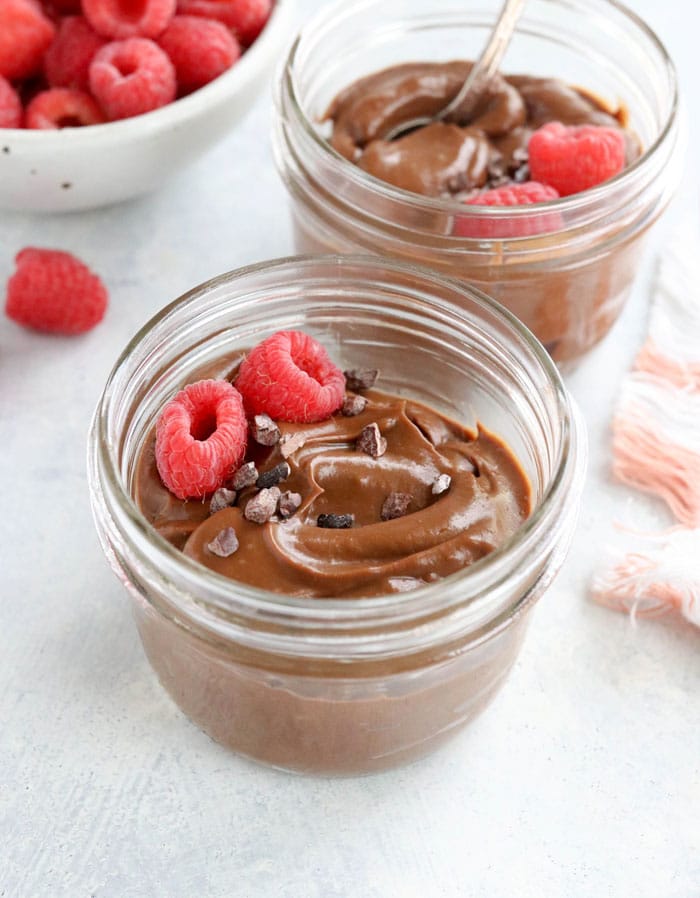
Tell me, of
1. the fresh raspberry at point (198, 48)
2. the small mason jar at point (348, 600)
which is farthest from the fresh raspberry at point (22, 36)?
the small mason jar at point (348, 600)

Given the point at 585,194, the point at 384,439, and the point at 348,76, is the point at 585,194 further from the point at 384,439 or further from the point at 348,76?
the point at 348,76

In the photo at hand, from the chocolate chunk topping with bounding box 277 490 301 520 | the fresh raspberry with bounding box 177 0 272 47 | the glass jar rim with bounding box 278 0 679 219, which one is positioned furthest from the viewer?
the fresh raspberry with bounding box 177 0 272 47

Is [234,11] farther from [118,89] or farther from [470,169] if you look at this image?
[470,169]

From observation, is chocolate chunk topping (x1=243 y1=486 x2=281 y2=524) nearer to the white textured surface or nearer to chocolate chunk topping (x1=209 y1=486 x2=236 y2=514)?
chocolate chunk topping (x1=209 y1=486 x2=236 y2=514)

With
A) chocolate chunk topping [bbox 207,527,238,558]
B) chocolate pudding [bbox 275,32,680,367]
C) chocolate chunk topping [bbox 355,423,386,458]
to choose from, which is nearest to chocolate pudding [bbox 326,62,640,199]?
chocolate pudding [bbox 275,32,680,367]

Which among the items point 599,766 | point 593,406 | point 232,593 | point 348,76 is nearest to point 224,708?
point 232,593
